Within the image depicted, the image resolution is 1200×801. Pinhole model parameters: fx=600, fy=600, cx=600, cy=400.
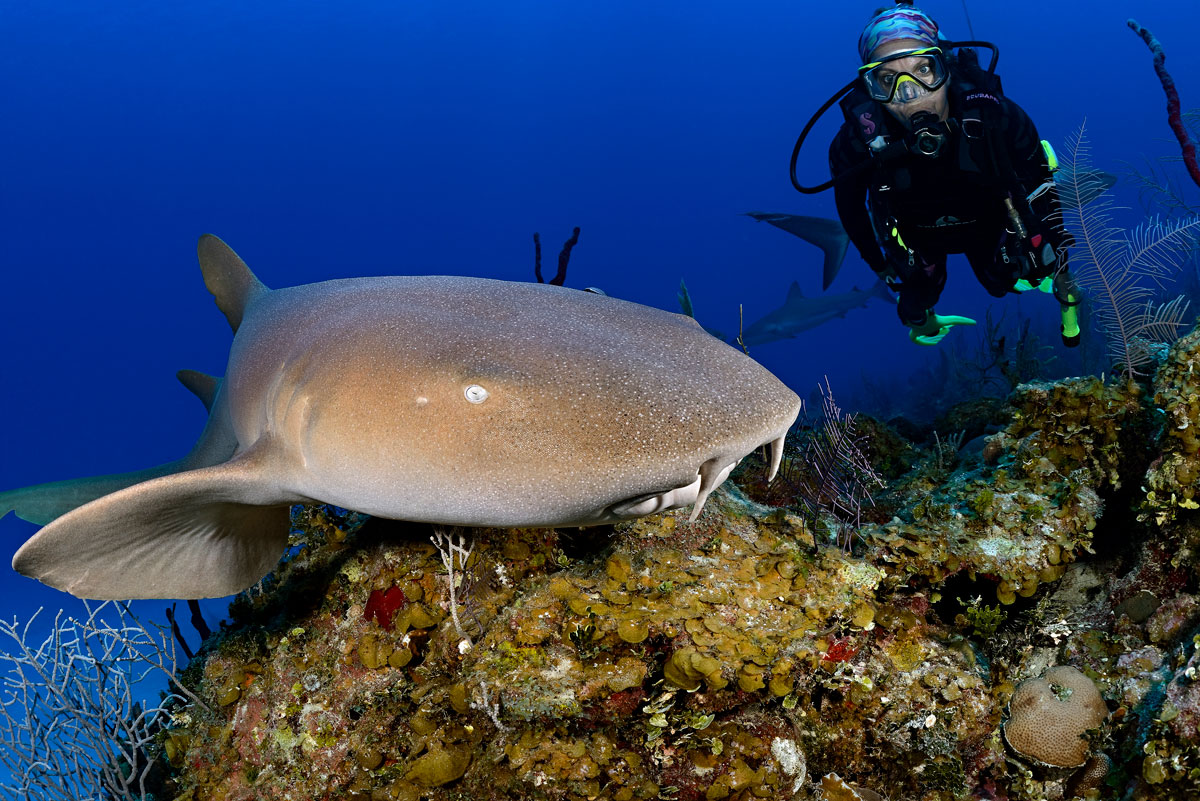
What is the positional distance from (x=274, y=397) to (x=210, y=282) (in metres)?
→ 1.69

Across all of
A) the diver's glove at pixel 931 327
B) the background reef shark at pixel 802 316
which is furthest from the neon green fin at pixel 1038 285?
the background reef shark at pixel 802 316

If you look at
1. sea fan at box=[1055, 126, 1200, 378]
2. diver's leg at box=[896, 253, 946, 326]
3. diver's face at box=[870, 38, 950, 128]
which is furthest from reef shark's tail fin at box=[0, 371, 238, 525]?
diver's leg at box=[896, 253, 946, 326]

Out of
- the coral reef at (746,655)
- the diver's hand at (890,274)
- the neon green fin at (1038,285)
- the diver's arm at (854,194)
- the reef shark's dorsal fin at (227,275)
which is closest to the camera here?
the coral reef at (746,655)

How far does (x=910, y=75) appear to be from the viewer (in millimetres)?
5551

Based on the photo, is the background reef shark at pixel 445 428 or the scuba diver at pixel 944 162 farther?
the scuba diver at pixel 944 162

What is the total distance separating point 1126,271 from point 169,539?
6119 millimetres

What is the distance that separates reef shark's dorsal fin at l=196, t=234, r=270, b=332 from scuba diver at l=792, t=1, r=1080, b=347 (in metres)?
5.57

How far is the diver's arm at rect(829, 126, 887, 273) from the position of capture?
644cm

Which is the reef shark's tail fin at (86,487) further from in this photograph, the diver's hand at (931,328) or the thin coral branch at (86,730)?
the diver's hand at (931,328)

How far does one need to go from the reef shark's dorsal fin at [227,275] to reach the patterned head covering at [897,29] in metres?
5.84

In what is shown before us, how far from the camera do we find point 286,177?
348 feet

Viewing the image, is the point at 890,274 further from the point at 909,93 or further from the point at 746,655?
the point at 746,655

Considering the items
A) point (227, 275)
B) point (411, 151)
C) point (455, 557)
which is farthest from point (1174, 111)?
point (411, 151)

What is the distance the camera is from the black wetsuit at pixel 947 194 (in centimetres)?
564
